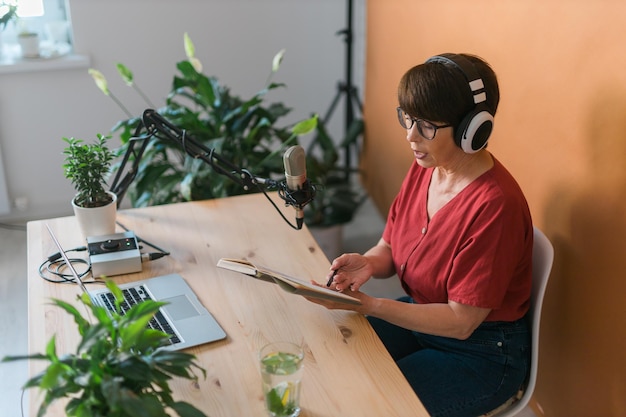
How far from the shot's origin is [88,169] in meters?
1.79

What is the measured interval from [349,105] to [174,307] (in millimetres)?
2250

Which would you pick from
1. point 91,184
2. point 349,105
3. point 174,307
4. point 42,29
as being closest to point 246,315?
point 174,307

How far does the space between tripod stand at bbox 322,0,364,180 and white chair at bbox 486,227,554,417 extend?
1.83 metres

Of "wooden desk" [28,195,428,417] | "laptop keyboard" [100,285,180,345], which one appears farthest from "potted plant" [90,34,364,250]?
"laptop keyboard" [100,285,180,345]

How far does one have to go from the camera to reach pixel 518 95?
2.03 m

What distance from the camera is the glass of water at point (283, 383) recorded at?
1.25 m

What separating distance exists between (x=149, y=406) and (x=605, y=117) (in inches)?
48.6

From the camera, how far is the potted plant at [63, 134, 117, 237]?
5.83ft

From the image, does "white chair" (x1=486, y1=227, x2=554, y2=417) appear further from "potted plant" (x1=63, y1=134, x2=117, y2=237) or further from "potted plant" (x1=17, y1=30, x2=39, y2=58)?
"potted plant" (x1=17, y1=30, x2=39, y2=58)

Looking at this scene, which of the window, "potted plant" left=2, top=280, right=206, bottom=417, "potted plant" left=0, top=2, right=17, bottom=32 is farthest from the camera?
the window

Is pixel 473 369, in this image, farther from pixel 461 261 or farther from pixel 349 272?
pixel 349 272

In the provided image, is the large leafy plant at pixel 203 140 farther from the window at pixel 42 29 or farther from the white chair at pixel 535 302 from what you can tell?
the white chair at pixel 535 302

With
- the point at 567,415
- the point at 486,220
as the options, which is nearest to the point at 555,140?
the point at 486,220

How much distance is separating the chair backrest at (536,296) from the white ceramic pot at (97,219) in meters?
1.09
